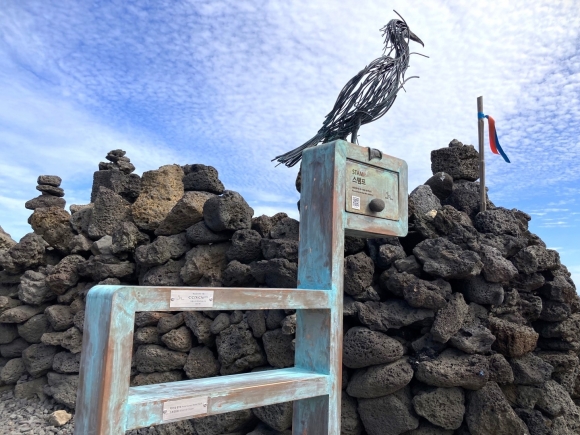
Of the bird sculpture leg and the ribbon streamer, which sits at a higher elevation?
the ribbon streamer

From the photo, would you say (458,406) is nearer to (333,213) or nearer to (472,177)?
(333,213)

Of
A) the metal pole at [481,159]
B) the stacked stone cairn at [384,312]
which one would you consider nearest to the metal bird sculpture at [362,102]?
the stacked stone cairn at [384,312]

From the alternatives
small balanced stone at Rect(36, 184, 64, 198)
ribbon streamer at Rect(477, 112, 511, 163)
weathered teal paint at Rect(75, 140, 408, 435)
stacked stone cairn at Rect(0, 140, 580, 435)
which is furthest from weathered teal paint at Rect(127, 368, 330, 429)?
small balanced stone at Rect(36, 184, 64, 198)

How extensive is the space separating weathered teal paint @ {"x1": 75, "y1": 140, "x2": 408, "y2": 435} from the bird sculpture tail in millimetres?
352

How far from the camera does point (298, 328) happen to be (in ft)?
11.0

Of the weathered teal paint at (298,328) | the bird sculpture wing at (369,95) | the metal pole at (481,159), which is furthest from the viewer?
the metal pole at (481,159)

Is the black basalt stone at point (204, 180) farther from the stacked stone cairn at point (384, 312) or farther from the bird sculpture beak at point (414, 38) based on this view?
the bird sculpture beak at point (414, 38)

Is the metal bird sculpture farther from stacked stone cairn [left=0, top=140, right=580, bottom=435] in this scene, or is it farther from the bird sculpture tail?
stacked stone cairn [left=0, top=140, right=580, bottom=435]

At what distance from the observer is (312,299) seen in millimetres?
3014

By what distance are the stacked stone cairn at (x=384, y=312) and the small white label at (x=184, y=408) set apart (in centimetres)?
192

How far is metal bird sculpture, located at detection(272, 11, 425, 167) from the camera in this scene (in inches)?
148

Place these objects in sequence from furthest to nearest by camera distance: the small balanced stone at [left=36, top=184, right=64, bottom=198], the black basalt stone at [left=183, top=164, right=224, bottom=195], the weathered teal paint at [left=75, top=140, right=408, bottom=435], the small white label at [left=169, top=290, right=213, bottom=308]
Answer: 1. the small balanced stone at [left=36, top=184, right=64, bottom=198]
2. the black basalt stone at [left=183, top=164, right=224, bottom=195]
3. the small white label at [left=169, top=290, right=213, bottom=308]
4. the weathered teal paint at [left=75, top=140, right=408, bottom=435]

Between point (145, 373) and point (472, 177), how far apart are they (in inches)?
165

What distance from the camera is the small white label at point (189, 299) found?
7.64 feet
